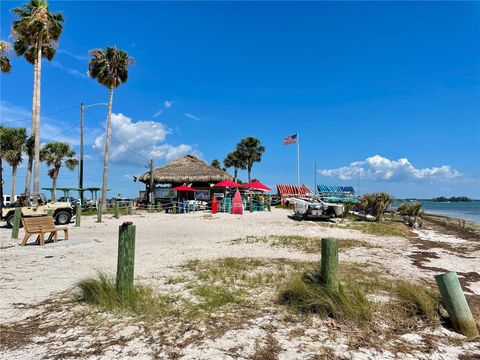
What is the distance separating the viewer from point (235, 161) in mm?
49719

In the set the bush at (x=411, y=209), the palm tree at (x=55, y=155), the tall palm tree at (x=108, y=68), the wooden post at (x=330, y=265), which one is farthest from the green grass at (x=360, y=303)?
the palm tree at (x=55, y=155)

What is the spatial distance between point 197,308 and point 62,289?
2512 millimetres

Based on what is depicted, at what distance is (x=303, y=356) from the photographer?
3.26 meters

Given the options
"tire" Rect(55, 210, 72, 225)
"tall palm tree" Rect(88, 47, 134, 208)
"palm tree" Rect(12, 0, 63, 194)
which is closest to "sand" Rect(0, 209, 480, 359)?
"tire" Rect(55, 210, 72, 225)

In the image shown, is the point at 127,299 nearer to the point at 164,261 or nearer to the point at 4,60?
the point at 164,261

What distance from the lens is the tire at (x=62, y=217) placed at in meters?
15.7

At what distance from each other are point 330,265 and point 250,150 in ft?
146

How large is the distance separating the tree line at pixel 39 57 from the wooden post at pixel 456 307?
18833 mm

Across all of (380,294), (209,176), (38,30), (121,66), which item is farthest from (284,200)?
(380,294)

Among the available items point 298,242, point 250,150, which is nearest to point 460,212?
point 250,150

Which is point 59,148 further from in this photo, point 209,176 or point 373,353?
point 373,353

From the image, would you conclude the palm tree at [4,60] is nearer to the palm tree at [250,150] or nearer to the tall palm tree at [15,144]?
the tall palm tree at [15,144]

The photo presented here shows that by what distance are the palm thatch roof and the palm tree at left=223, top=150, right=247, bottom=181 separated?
16889mm

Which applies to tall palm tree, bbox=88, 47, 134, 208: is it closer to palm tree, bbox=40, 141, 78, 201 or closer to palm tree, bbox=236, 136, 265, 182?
palm tree, bbox=40, 141, 78, 201
